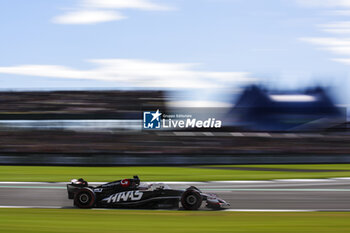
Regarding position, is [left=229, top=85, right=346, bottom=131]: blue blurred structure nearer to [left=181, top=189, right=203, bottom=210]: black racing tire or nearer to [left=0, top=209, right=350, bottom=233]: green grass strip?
[left=181, top=189, right=203, bottom=210]: black racing tire

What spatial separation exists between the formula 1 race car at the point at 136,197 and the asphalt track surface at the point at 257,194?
75 cm

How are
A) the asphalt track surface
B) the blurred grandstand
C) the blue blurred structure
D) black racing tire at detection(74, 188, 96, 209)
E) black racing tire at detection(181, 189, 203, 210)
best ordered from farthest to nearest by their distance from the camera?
the blue blurred structure, the blurred grandstand, the asphalt track surface, black racing tire at detection(74, 188, 96, 209), black racing tire at detection(181, 189, 203, 210)

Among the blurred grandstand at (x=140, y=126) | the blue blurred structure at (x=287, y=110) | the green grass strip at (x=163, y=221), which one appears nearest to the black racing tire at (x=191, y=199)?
the green grass strip at (x=163, y=221)

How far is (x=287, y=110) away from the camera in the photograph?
3431 centimetres

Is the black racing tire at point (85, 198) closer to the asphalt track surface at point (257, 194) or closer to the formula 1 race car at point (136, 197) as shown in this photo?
the formula 1 race car at point (136, 197)

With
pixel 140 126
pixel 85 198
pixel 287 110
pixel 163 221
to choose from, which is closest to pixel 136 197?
pixel 85 198

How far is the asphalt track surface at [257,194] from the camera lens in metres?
9.14

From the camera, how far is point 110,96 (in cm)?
3450

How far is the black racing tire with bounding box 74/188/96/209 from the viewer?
8.38 metres

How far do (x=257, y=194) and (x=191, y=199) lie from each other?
10.3ft

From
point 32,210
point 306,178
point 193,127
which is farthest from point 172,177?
point 193,127

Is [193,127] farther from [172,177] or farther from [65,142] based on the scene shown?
[172,177]

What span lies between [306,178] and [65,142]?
18.5 meters

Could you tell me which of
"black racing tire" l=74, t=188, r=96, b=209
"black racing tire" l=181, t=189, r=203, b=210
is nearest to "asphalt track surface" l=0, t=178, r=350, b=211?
"black racing tire" l=74, t=188, r=96, b=209
